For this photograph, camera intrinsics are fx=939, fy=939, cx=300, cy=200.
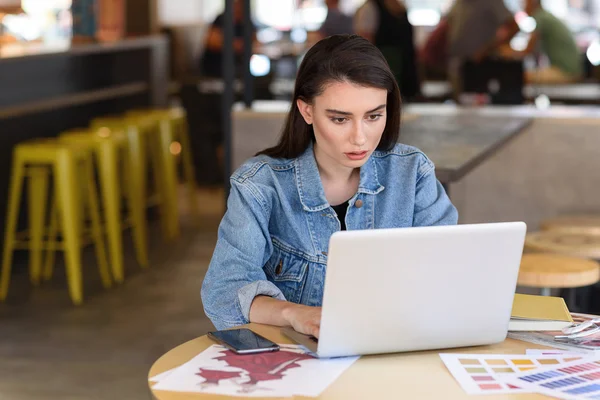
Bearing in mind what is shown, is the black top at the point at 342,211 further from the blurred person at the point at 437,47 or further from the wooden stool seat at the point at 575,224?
the blurred person at the point at 437,47

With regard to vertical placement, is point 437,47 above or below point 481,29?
below

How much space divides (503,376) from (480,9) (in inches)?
187

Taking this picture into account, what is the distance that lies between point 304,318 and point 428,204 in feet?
1.69

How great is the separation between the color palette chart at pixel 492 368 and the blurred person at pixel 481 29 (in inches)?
182

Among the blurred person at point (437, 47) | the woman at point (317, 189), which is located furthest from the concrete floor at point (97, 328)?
the blurred person at point (437, 47)

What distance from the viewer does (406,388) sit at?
142 centimetres

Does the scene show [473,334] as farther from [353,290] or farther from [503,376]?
[353,290]

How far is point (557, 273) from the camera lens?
307 centimetres

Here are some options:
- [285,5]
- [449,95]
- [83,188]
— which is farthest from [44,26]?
[285,5]

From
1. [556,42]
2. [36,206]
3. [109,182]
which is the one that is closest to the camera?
[36,206]

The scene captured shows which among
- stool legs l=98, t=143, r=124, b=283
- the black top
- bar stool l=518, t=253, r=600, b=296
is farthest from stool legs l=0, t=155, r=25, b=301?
the black top

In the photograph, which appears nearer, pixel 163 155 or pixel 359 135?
pixel 359 135

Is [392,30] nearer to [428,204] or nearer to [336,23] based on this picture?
[336,23]

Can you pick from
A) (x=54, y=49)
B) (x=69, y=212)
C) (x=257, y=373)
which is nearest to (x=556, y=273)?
(x=257, y=373)
